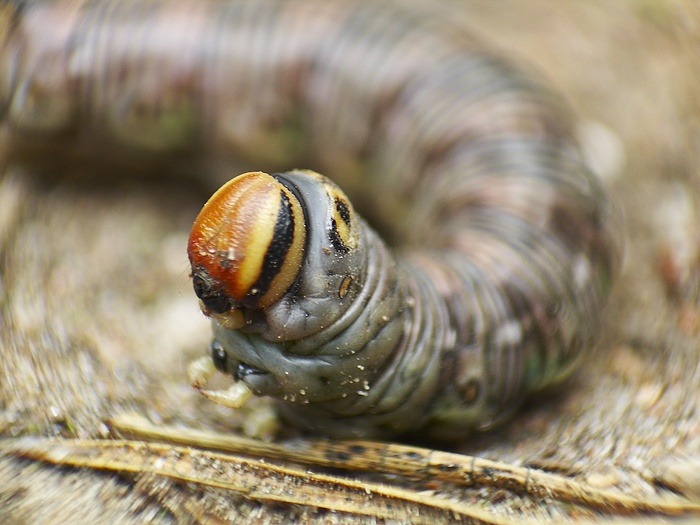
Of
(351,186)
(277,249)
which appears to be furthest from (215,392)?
(351,186)

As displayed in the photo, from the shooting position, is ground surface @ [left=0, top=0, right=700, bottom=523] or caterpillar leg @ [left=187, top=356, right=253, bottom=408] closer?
ground surface @ [left=0, top=0, right=700, bottom=523]

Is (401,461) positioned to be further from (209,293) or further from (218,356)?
(209,293)

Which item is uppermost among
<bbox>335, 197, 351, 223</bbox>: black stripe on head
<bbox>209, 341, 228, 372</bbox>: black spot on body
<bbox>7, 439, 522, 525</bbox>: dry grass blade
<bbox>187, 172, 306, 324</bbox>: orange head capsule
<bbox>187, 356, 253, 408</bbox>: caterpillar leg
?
<bbox>335, 197, 351, 223</bbox>: black stripe on head

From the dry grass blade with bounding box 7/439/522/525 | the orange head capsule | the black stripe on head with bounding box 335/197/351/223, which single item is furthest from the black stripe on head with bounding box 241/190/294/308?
the dry grass blade with bounding box 7/439/522/525

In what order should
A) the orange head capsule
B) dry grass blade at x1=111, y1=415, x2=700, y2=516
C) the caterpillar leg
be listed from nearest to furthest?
1. the orange head capsule
2. dry grass blade at x1=111, y1=415, x2=700, y2=516
3. the caterpillar leg

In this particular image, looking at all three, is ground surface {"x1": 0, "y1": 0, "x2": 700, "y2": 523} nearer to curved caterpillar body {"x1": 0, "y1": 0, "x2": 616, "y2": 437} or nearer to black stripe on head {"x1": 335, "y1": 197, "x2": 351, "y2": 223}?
curved caterpillar body {"x1": 0, "y1": 0, "x2": 616, "y2": 437}

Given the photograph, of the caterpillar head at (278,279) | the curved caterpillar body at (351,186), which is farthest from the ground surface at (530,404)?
the caterpillar head at (278,279)
